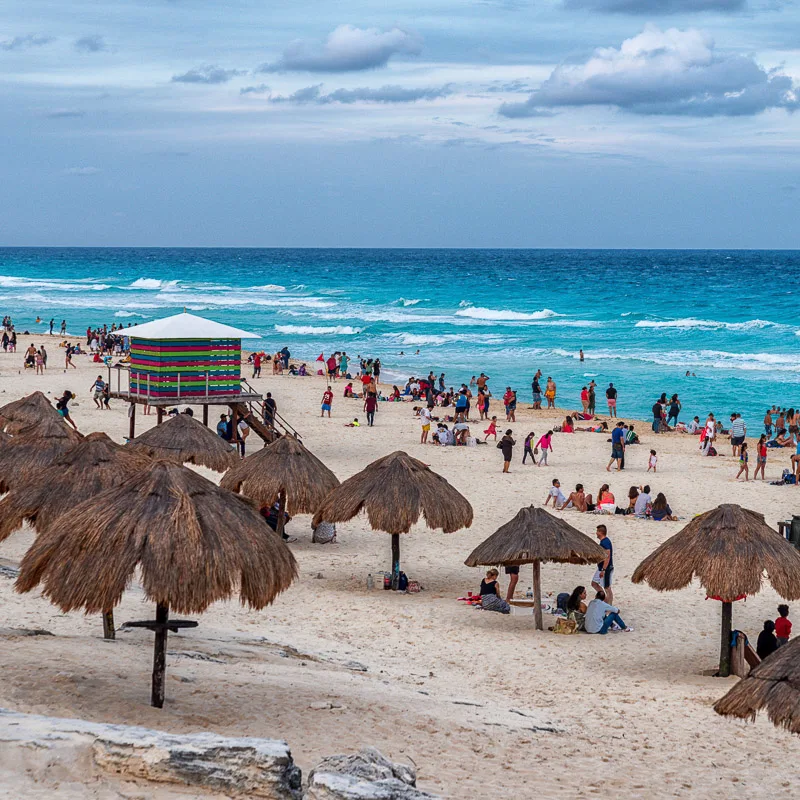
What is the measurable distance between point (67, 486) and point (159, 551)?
13.1 feet

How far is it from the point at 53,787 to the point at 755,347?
177 feet

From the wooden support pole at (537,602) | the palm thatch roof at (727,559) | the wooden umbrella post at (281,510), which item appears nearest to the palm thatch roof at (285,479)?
the wooden umbrella post at (281,510)

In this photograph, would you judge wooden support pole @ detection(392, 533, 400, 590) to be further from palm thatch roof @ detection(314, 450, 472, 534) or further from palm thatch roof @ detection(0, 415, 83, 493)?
palm thatch roof @ detection(0, 415, 83, 493)

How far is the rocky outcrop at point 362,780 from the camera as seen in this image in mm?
5898

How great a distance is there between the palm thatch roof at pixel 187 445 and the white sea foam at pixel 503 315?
182 ft

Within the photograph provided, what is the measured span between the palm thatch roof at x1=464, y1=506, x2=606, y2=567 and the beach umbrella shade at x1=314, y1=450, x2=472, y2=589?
127 cm

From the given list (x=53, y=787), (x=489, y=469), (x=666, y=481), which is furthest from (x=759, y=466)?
(x=53, y=787)

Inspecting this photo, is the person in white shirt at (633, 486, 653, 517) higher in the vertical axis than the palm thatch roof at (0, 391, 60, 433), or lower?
lower

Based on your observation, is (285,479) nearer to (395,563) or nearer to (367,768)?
(395,563)

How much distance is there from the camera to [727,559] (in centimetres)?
1183

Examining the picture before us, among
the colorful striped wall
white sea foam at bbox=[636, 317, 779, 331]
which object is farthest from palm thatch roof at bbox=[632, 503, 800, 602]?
white sea foam at bbox=[636, 317, 779, 331]

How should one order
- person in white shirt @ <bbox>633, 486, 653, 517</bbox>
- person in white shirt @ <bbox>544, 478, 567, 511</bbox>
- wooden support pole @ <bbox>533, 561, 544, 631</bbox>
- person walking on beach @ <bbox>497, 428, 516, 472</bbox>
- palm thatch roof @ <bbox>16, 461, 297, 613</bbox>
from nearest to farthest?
palm thatch roof @ <bbox>16, 461, 297, 613</bbox>
wooden support pole @ <bbox>533, 561, 544, 631</bbox>
person in white shirt @ <bbox>633, 486, 653, 517</bbox>
person in white shirt @ <bbox>544, 478, 567, 511</bbox>
person walking on beach @ <bbox>497, 428, 516, 472</bbox>

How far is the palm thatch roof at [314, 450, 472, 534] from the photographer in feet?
49.1

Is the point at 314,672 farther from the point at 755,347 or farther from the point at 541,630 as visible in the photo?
the point at 755,347
